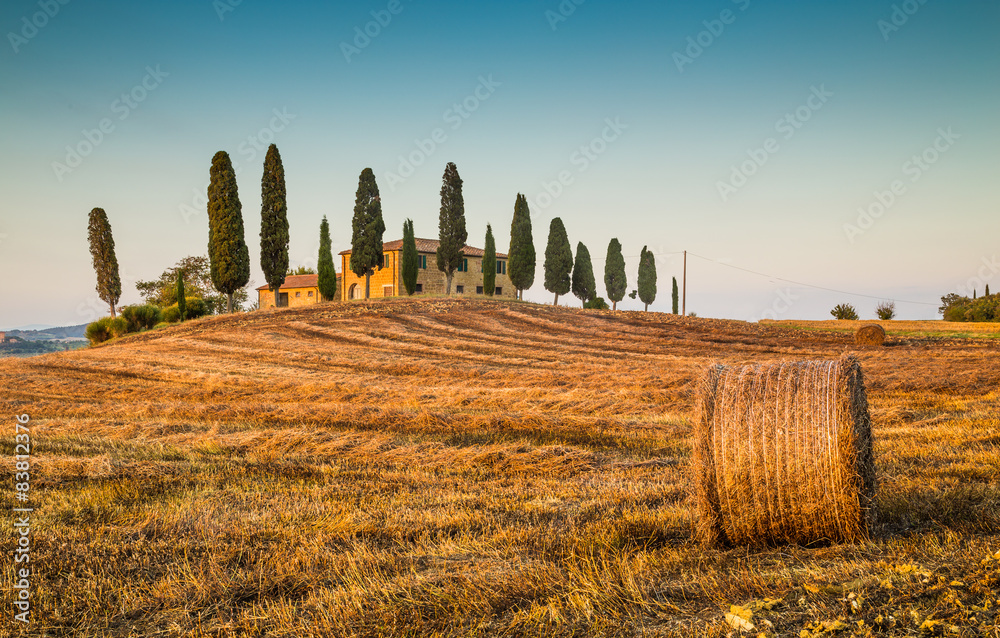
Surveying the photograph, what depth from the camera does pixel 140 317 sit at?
1487 inches

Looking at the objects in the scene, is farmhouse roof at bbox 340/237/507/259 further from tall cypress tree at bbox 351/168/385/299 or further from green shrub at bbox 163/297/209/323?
green shrub at bbox 163/297/209/323

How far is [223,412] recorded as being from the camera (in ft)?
38.1

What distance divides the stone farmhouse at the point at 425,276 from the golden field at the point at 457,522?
41.1 meters

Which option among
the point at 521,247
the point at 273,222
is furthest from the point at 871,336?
the point at 273,222

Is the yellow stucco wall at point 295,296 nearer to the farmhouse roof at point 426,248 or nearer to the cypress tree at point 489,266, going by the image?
the farmhouse roof at point 426,248

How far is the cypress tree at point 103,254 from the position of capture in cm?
4562

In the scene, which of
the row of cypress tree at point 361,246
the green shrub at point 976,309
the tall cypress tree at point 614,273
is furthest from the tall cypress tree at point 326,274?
the green shrub at point 976,309

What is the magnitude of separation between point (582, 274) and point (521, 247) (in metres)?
7.80

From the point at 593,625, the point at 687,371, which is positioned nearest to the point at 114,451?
the point at 593,625

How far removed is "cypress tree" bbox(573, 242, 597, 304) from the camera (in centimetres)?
5572

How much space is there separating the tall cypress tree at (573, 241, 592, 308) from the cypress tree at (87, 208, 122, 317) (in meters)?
37.2

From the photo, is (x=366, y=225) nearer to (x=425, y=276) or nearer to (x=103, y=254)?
(x=425, y=276)
